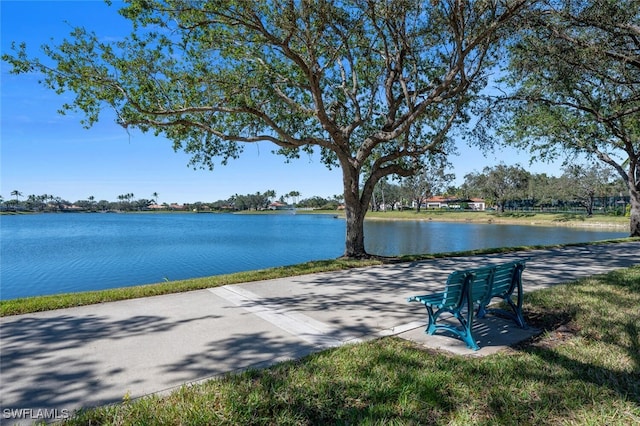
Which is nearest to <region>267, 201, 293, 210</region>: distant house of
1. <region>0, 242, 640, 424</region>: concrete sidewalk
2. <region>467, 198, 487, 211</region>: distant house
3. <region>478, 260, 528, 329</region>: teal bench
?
<region>467, 198, 487, 211</region>: distant house

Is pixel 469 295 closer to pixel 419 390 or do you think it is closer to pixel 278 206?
pixel 419 390

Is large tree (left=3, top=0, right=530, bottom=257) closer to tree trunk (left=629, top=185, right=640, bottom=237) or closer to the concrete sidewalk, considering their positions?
the concrete sidewalk

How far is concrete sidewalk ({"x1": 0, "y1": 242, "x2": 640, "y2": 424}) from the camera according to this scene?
3416 mm

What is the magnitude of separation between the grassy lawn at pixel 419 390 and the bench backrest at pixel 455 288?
0.59 m

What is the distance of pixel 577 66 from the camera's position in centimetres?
A: 1007

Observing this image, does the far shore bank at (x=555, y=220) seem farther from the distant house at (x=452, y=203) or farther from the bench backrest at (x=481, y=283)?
the distant house at (x=452, y=203)

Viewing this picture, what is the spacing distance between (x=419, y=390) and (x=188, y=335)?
9.42ft

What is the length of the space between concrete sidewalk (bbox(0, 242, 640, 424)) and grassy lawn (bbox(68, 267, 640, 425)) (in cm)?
38

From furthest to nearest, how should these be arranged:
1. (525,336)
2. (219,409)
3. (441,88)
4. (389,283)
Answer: (441,88), (389,283), (525,336), (219,409)

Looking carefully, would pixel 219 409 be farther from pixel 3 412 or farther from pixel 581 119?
pixel 581 119

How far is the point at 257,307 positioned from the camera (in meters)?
6.01

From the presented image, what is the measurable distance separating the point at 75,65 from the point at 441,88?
28.9 feet

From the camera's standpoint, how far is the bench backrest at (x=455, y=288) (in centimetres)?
420

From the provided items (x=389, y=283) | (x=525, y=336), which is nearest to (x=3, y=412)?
(x=525, y=336)
